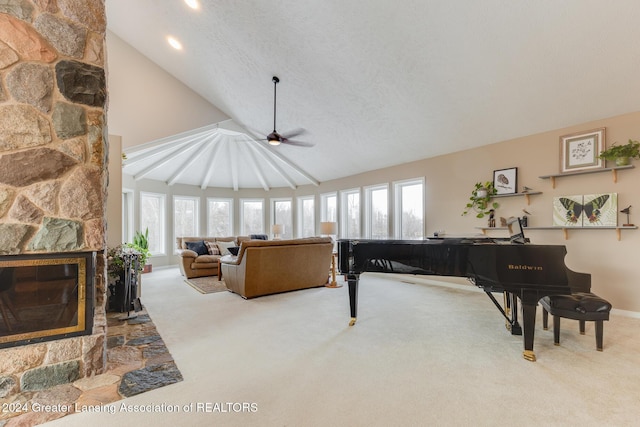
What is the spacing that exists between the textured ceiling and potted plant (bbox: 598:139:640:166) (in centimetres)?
48

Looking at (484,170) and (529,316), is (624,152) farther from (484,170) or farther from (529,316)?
(529,316)

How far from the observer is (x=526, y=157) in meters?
4.22

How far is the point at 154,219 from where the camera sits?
7.83m

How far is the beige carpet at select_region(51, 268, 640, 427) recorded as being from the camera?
1615mm

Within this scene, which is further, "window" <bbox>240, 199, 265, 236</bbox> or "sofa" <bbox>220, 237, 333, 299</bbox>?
"window" <bbox>240, 199, 265, 236</bbox>

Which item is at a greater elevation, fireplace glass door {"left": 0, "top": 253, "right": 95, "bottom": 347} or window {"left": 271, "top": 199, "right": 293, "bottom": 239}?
window {"left": 271, "top": 199, "right": 293, "bottom": 239}

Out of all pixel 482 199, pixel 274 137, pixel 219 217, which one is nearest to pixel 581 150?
pixel 482 199

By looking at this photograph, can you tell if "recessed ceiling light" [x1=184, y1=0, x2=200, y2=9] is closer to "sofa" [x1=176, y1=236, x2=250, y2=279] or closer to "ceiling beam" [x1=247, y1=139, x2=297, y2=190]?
"ceiling beam" [x1=247, y1=139, x2=297, y2=190]

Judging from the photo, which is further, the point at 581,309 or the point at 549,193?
the point at 549,193

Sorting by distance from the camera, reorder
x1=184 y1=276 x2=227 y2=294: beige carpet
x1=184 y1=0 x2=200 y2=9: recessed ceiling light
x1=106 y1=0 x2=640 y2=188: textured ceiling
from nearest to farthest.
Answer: x1=106 y1=0 x2=640 y2=188: textured ceiling → x1=184 y1=0 x2=200 y2=9: recessed ceiling light → x1=184 y1=276 x2=227 y2=294: beige carpet

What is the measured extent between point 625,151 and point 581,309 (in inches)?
93.8

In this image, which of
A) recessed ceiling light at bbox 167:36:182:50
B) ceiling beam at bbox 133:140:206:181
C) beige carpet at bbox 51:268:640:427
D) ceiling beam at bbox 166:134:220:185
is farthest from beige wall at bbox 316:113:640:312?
ceiling beam at bbox 133:140:206:181

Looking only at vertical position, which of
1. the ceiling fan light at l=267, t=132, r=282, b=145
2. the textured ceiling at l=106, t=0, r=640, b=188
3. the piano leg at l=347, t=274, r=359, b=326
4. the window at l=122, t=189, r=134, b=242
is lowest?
the piano leg at l=347, t=274, r=359, b=326

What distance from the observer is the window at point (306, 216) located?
8594 millimetres
